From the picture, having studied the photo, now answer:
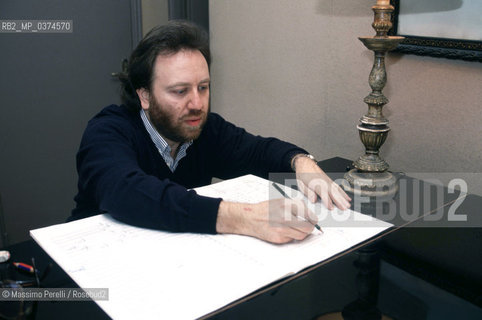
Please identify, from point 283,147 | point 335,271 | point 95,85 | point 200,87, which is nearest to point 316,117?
point 283,147

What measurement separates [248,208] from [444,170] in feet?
2.54

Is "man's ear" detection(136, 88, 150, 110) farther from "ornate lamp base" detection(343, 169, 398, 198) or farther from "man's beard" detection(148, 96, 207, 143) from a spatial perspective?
"ornate lamp base" detection(343, 169, 398, 198)

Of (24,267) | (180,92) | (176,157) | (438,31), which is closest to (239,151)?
(176,157)

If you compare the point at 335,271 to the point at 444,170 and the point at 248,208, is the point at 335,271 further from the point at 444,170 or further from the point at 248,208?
the point at 444,170

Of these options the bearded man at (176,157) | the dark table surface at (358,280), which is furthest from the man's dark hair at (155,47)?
the dark table surface at (358,280)

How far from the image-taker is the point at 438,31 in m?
1.32

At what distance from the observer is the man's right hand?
88cm

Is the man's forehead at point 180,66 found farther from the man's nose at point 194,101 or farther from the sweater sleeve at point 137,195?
the sweater sleeve at point 137,195

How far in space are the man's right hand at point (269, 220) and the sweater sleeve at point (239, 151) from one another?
0.46 metres

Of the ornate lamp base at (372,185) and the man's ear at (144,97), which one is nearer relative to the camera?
the ornate lamp base at (372,185)

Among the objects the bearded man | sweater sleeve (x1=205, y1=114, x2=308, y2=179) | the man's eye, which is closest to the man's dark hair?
the bearded man

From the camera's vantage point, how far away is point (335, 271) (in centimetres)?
80

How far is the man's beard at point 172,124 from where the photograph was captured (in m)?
1.25

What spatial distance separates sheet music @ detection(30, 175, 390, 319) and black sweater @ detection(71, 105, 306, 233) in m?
0.04
